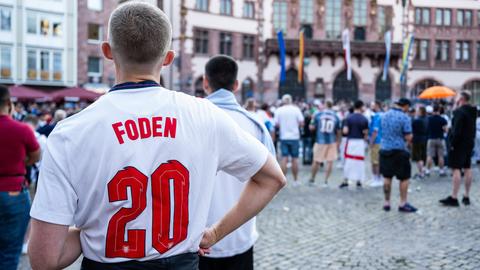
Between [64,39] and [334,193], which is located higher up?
[64,39]

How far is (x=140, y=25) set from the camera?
1825 mm

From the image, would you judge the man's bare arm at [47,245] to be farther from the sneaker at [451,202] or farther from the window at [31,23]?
the window at [31,23]

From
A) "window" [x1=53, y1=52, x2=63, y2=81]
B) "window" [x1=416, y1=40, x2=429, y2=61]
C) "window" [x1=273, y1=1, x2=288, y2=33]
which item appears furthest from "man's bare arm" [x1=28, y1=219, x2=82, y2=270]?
"window" [x1=416, y1=40, x2=429, y2=61]

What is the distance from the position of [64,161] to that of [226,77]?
197 centimetres

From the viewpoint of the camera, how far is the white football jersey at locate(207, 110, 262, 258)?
10.7 ft

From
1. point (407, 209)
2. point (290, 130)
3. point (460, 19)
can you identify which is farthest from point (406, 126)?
point (460, 19)

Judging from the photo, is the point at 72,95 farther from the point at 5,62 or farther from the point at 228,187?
the point at 228,187

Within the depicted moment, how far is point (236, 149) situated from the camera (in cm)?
198

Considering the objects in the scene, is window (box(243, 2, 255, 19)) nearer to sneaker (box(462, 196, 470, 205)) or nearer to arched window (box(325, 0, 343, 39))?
arched window (box(325, 0, 343, 39))

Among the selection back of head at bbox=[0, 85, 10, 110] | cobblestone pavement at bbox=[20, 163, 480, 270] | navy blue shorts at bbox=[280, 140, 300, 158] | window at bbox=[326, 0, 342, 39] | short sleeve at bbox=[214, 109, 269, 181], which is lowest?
cobblestone pavement at bbox=[20, 163, 480, 270]

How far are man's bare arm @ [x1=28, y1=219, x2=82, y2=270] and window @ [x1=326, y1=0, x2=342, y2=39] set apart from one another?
40.6 metres

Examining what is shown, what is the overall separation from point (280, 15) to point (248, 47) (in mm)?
3400

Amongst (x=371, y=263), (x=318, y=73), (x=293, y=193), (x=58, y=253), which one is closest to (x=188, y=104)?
(x=58, y=253)

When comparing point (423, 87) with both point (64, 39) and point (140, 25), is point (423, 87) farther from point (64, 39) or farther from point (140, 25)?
point (140, 25)
